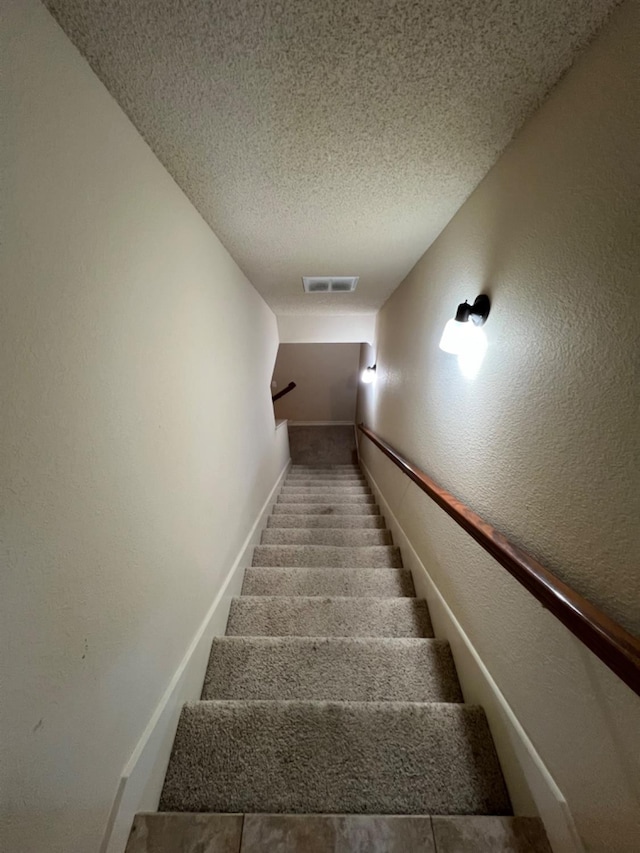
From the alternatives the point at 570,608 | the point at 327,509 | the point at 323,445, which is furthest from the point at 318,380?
the point at 570,608

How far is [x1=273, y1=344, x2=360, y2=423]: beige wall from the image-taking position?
5.98m

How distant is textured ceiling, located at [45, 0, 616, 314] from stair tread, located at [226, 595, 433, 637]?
1.90 m

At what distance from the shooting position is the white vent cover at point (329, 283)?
85.4 inches

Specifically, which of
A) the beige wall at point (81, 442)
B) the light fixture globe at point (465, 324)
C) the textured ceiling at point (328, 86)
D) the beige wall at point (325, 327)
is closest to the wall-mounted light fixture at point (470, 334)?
the light fixture globe at point (465, 324)

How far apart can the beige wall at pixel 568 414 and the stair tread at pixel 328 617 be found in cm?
39

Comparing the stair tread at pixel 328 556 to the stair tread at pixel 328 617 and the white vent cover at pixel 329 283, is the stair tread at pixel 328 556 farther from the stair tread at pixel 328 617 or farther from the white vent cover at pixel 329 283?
the white vent cover at pixel 329 283

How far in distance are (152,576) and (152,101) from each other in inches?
52.4

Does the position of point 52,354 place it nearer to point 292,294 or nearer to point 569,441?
point 569,441

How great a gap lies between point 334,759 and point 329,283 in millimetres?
2507

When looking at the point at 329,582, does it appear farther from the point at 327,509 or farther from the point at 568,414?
the point at 568,414

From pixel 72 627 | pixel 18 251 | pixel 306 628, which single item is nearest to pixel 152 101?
pixel 18 251

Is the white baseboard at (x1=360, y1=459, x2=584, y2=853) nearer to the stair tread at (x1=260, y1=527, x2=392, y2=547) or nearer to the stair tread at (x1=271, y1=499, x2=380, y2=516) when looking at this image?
the stair tread at (x1=260, y1=527, x2=392, y2=547)

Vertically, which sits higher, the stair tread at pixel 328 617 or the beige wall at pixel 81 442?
the beige wall at pixel 81 442

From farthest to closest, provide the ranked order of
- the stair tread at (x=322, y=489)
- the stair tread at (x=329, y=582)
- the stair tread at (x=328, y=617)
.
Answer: the stair tread at (x=322, y=489), the stair tread at (x=329, y=582), the stair tread at (x=328, y=617)
